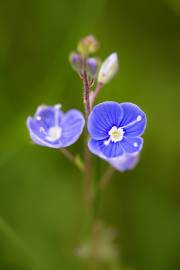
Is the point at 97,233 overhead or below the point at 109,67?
below

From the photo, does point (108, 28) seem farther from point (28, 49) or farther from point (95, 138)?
point (95, 138)

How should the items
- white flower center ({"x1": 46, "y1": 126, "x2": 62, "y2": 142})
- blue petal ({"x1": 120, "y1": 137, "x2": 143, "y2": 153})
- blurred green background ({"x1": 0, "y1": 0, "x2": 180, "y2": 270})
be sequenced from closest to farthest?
blue petal ({"x1": 120, "y1": 137, "x2": 143, "y2": 153}) < white flower center ({"x1": 46, "y1": 126, "x2": 62, "y2": 142}) < blurred green background ({"x1": 0, "y1": 0, "x2": 180, "y2": 270})

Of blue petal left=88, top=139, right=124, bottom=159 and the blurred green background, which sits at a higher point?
the blurred green background

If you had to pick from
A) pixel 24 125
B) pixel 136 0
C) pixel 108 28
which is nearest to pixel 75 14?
pixel 108 28

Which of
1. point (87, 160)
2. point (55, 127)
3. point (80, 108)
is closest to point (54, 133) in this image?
point (55, 127)

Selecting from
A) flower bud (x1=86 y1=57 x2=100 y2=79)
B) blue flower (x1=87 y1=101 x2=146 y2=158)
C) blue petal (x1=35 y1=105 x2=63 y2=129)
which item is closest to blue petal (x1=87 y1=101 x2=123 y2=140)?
blue flower (x1=87 y1=101 x2=146 y2=158)

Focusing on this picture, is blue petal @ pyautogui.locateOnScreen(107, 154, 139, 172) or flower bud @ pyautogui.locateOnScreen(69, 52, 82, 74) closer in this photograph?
flower bud @ pyautogui.locateOnScreen(69, 52, 82, 74)

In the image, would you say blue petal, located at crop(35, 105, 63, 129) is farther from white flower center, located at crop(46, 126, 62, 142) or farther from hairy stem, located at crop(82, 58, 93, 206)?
hairy stem, located at crop(82, 58, 93, 206)
